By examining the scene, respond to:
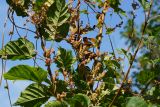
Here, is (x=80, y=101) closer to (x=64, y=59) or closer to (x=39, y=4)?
(x=64, y=59)

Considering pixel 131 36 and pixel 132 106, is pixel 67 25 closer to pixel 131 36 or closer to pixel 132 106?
pixel 131 36

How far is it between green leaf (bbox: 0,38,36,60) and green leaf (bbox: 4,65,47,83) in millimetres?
219

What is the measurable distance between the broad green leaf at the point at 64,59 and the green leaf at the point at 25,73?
0.18 metres

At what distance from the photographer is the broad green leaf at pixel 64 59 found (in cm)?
226

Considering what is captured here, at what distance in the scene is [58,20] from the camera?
7.77 feet

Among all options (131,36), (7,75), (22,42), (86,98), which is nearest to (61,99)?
(86,98)

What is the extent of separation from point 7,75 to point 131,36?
0.87 meters

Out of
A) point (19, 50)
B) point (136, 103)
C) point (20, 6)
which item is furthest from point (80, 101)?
point (20, 6)

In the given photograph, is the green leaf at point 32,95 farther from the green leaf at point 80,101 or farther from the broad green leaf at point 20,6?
the broad green leaf at point 20,6

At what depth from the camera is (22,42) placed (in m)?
2.38

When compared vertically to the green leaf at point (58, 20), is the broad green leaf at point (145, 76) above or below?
below

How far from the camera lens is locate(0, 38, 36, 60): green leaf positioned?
7.67ft

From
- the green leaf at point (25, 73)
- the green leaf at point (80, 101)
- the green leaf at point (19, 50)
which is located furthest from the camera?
the green leaf at point (19, 50)

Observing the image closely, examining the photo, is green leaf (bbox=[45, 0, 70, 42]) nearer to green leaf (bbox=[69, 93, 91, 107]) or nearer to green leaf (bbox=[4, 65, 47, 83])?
green leaf (bbox=[4, 65, 47, 83])
